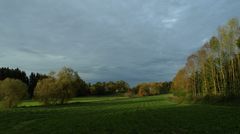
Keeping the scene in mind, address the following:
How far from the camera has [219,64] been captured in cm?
4997

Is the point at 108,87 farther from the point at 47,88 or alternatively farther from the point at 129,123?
the point at 129,123

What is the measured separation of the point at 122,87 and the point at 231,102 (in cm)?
12864

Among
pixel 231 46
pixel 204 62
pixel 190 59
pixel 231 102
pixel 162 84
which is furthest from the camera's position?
pixel 162 84

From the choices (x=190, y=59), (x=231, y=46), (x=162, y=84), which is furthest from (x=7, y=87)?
(x=162, y=84)

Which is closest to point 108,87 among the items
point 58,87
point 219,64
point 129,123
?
point 58,87

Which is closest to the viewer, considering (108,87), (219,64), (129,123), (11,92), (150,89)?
(129,123)

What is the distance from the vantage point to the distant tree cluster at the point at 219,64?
45.3 meters

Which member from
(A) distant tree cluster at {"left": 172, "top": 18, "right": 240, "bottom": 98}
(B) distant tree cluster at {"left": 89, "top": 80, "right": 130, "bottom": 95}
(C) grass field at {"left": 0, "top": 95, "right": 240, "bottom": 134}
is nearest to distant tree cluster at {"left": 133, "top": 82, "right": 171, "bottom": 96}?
(B) distant tree cluster at {"left": 89, "top": 80, "right": 130, "bottom": 95}

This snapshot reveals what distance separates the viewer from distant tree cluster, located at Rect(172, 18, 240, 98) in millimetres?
45291

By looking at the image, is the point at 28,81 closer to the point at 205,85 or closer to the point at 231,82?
the point at 205,85

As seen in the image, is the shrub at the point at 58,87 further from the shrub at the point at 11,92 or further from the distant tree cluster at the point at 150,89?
the distant tree cluster at the point at 150,89

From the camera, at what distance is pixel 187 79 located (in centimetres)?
6675

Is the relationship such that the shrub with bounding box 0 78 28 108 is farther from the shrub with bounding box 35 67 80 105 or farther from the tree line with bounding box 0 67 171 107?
the shrub with bounding box 35 67 80 105

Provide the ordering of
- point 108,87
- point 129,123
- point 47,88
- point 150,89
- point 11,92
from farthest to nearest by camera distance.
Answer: point 108,87, point 150,89, point 47,88, point 11,92, point 129,123
